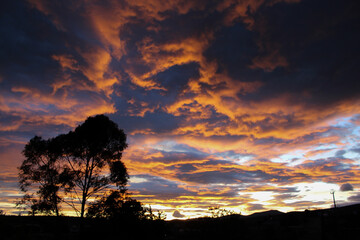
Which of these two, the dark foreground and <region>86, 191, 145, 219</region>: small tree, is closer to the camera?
the dark foreground

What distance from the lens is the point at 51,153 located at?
104 ft

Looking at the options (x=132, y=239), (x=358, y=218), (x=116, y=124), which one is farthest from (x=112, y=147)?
(x=358, y=218)

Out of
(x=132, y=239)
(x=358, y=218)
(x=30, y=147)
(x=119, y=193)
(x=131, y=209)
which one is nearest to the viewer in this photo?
(x=132, y=239)

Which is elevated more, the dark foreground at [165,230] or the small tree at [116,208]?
the small tree at [116,208]

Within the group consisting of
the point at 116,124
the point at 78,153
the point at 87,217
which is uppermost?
the point at 116,124

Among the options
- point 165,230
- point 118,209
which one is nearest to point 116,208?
point 118,209

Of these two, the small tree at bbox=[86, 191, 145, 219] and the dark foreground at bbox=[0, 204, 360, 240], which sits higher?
the small tree at bbox=[86, 191, 145, 219]

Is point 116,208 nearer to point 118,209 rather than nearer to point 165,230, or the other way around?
point 118,209

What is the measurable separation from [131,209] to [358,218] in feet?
158

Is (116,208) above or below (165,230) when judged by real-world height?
above

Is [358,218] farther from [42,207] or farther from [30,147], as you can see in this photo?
[30,147]

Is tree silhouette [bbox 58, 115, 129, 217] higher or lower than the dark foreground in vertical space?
higher

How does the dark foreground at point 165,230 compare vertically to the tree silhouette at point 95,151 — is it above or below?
below

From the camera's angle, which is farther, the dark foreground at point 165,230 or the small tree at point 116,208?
the small tree at point 116,208
